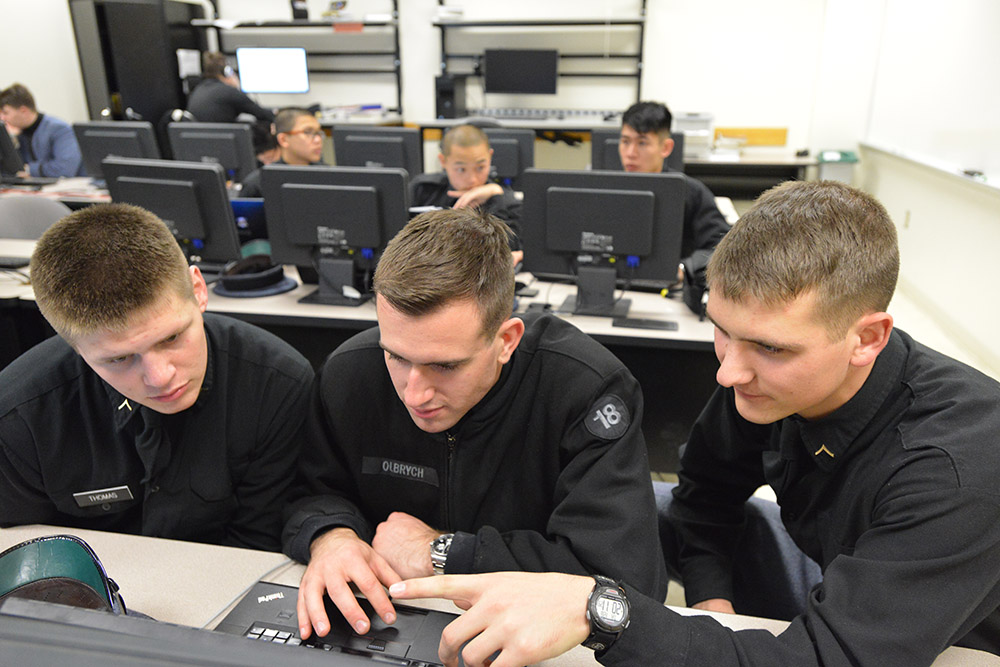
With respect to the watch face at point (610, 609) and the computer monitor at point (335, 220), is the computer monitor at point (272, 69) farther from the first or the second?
the watch face at point (610, 609)

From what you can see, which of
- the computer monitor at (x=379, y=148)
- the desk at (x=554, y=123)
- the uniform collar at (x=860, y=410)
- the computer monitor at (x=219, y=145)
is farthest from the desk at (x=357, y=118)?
the uniform collar at (x=860, y=410)

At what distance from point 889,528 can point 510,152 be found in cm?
340

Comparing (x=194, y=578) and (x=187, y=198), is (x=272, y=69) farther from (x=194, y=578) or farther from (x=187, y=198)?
(x=194, y=578)

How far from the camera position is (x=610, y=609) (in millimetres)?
772

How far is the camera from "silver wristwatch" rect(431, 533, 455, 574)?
994mm

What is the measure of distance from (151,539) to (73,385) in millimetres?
307

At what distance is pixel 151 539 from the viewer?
3.57ft

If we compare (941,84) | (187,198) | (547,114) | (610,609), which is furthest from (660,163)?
(547,114)

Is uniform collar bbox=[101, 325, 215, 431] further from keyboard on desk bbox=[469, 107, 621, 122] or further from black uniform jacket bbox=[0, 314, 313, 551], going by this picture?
keyboard on desk bbox=[469, 107, 621, 122]

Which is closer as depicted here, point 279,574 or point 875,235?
point 875,235

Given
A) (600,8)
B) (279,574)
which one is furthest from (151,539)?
(600,8)

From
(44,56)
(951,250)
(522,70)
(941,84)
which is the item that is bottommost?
(951,250)

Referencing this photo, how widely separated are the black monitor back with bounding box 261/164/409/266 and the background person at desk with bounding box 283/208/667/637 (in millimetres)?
1173

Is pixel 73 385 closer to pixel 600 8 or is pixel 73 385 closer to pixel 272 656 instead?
pixel 272 656
